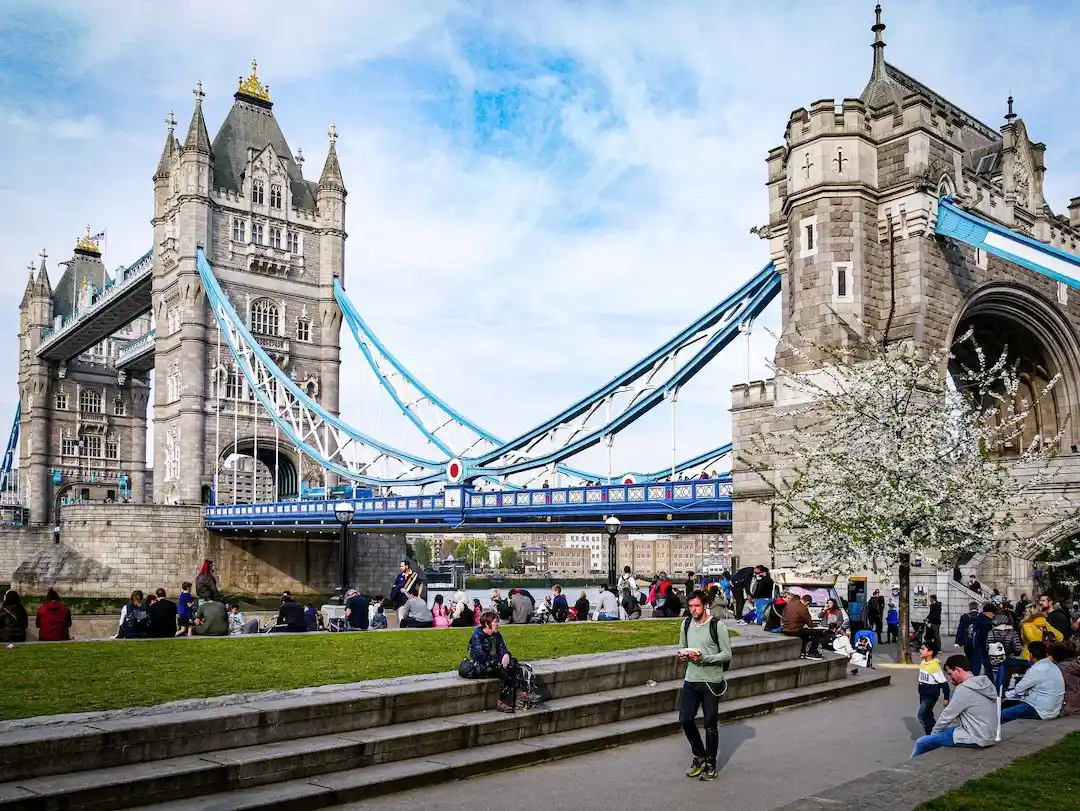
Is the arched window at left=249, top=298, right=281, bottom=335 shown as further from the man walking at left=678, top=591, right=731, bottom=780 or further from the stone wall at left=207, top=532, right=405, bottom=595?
the man walking at left=678, top=591, right=731, bottom=780

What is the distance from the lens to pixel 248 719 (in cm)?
806

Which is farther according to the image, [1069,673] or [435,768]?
[1069,673]

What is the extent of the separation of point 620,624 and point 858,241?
1310cm

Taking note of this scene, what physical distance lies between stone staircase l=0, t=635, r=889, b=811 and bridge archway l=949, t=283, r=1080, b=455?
21.2 m

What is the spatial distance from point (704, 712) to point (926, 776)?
2045 mm

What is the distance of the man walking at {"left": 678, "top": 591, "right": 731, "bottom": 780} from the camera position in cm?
873

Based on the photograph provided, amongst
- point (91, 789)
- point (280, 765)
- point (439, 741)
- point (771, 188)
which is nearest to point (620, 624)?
point (439, 741)

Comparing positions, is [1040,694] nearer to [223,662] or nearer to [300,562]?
[223,662]

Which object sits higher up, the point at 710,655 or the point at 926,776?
the point at 710,655

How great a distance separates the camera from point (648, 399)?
36375 mm

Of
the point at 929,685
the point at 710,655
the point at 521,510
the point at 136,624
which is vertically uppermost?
the point at 521,510

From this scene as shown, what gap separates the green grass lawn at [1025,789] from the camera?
20.8 feet

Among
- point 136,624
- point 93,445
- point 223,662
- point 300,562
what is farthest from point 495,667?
point 93,445

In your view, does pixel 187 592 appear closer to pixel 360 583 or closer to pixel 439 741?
pixel 439 741
